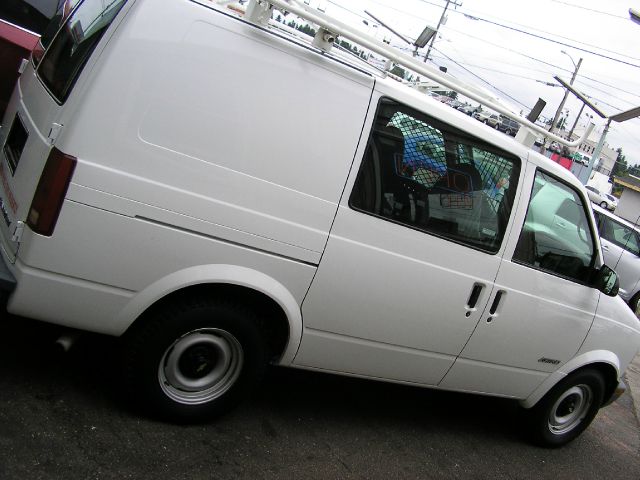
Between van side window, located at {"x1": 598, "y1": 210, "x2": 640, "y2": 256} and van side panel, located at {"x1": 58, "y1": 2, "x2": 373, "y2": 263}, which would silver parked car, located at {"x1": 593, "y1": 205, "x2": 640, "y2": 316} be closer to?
van side window, located at {"x1": 598, "y1": 210, "x2": 640, "y2": 256}

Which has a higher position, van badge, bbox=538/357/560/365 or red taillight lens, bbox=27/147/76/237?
red taillight lens, bbox=27/147/76/237

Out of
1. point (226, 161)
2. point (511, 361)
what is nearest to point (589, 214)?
point (511, 361)

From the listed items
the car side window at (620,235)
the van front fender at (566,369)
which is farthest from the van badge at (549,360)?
the car side window at (620,235)

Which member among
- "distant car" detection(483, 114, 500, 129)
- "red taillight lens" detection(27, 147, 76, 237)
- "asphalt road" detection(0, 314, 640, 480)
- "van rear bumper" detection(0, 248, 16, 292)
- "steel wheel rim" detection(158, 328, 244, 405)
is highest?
"distant car" detection(483, 114, 500, 129)

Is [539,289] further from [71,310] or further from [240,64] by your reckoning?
[71,310]

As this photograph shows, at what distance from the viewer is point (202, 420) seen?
11.5 feet

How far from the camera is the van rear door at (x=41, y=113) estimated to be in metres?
2.90

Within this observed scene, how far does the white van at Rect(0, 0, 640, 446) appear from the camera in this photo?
9.44 ft

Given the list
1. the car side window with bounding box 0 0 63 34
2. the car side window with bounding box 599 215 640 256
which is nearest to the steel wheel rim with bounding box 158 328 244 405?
the car side window with bounding box 0 0 63 34

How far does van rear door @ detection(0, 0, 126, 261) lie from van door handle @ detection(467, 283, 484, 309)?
247 centimetres

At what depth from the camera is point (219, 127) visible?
303 centimetres

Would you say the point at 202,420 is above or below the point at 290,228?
below

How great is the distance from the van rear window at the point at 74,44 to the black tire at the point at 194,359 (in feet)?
4.04

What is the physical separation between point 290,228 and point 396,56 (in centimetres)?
112
